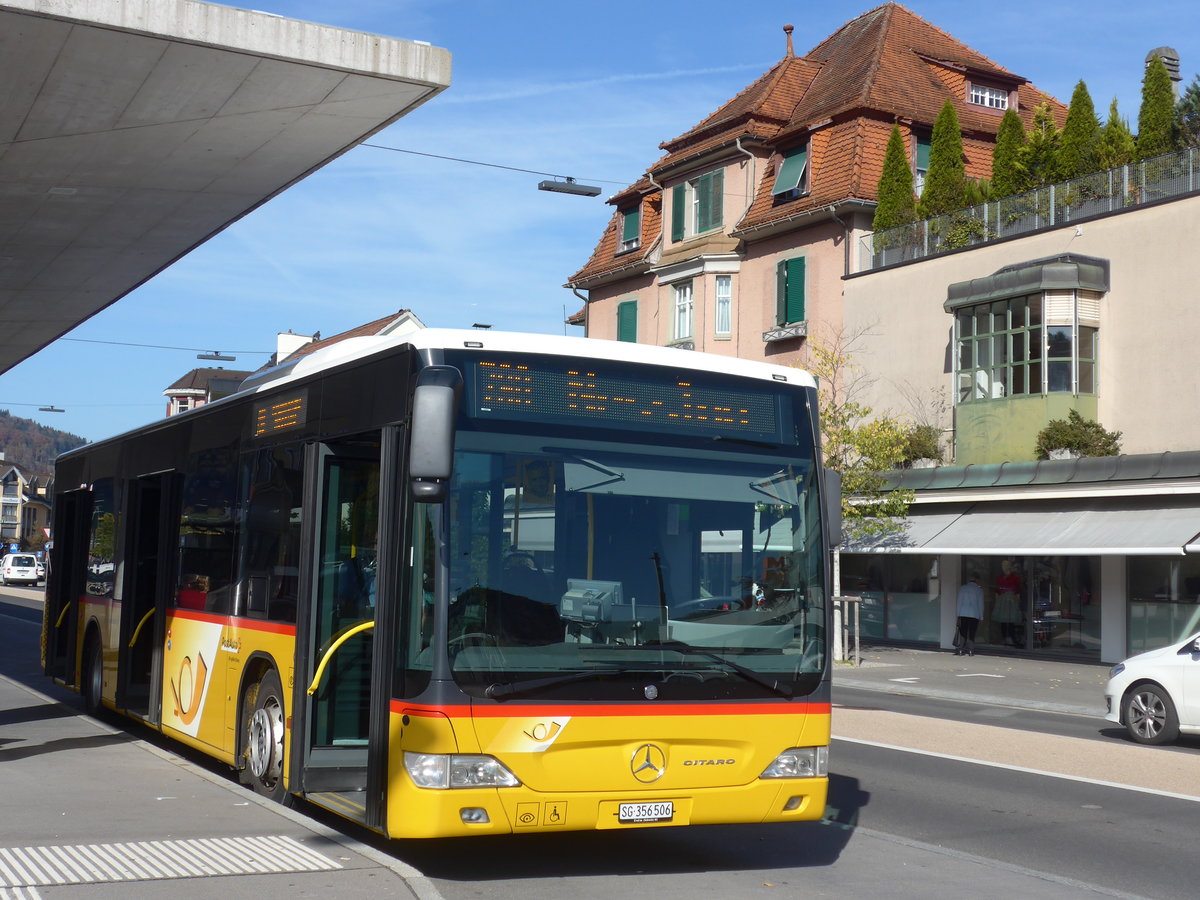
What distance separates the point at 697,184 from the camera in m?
42.9

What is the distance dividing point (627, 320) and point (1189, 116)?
843 inches

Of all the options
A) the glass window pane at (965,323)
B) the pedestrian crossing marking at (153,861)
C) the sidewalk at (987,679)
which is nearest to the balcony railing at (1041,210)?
the glass window pane at (965,323)

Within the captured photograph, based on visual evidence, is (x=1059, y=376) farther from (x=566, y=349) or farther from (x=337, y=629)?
(x=337, y=629)

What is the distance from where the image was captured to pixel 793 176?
39.3 m

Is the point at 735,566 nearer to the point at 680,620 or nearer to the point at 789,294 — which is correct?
the point at 680,620

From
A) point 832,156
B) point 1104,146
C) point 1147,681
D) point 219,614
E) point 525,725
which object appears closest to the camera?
point 525,725

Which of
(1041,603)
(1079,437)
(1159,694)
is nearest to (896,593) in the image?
(1041,603)

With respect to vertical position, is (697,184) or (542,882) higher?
(697,184)

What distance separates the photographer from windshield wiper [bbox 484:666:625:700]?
7.32 meters

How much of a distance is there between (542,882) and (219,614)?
13.8 feet

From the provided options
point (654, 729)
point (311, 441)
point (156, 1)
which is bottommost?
point (654, 729)

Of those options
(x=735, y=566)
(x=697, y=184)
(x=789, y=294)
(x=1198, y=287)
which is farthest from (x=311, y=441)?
(x=697, y=184)

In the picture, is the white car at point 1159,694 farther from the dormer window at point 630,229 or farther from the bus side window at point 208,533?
the dormer window at point 630,229

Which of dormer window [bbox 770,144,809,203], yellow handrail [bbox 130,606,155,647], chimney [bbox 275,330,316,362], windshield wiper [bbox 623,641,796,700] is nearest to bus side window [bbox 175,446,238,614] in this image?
yellow handrail [bbox 130,606,155,647]
